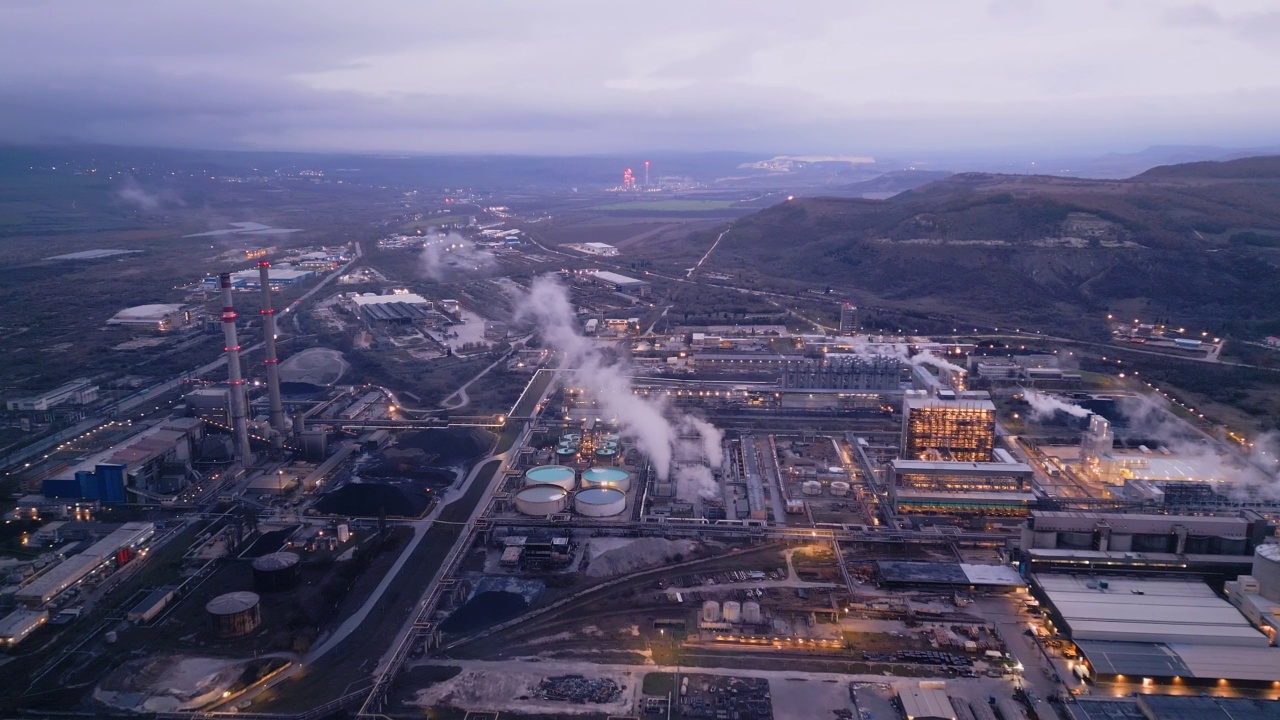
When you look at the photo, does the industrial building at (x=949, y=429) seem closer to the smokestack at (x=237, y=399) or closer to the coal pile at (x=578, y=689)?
the coal pile at (x=578, y=689)

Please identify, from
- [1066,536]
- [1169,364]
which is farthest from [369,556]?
[1169,364]

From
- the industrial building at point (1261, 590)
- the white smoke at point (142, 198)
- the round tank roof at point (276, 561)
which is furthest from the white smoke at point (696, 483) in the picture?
the white smoke at point (142, 198)

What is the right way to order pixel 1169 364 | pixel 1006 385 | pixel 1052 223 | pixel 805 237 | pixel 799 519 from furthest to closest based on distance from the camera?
pixel 805 237 → pixel 1052 223 → pixel 1169 364 → pixel 1006 385 → pixel 799 519

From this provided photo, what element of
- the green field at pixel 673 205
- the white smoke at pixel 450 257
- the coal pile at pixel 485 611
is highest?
the green field at pixel 673 205

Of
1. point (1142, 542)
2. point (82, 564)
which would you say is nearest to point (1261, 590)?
point (1142, 542)

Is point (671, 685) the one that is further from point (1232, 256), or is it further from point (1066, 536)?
point (1232, 256)

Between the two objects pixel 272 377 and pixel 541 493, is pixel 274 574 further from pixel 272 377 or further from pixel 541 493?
pixel 272 377

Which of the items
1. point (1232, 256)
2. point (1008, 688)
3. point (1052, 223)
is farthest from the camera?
point (1052, 223)
